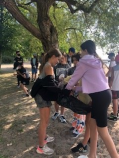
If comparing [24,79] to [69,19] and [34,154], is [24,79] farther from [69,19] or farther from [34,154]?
[69,19]

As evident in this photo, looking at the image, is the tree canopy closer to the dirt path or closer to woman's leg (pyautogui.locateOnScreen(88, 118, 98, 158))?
the dirt path

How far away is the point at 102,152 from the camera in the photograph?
3.29 m

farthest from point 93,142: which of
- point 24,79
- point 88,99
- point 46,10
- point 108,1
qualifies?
point 108,1

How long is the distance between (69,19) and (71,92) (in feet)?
37.9

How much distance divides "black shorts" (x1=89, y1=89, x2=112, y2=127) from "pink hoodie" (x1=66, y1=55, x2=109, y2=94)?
2.7 inches

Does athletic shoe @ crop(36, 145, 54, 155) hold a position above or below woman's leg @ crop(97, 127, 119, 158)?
below

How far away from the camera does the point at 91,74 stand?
2574 millimetres

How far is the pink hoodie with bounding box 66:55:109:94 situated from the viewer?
2.56 m

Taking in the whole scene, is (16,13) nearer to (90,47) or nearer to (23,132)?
(23,132)

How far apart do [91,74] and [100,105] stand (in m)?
0.44

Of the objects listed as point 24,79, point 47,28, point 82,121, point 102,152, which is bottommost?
point 102,152

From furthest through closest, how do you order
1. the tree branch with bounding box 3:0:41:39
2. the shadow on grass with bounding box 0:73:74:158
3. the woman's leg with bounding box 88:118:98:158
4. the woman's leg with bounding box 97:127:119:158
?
1. the tree branch with bounding box 3:0:41:39
2. the shadow on grass with bounding box 0:73:74:158
3. the woman's leg with bounding box 88:118:98:158
4. the woman's leg with bounding box 97:127:119:158

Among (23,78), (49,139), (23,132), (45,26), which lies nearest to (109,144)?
(49,139)

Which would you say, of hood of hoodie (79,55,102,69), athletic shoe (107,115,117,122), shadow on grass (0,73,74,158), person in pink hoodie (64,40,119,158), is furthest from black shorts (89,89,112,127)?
athletic shoe (107,115,117,122)
